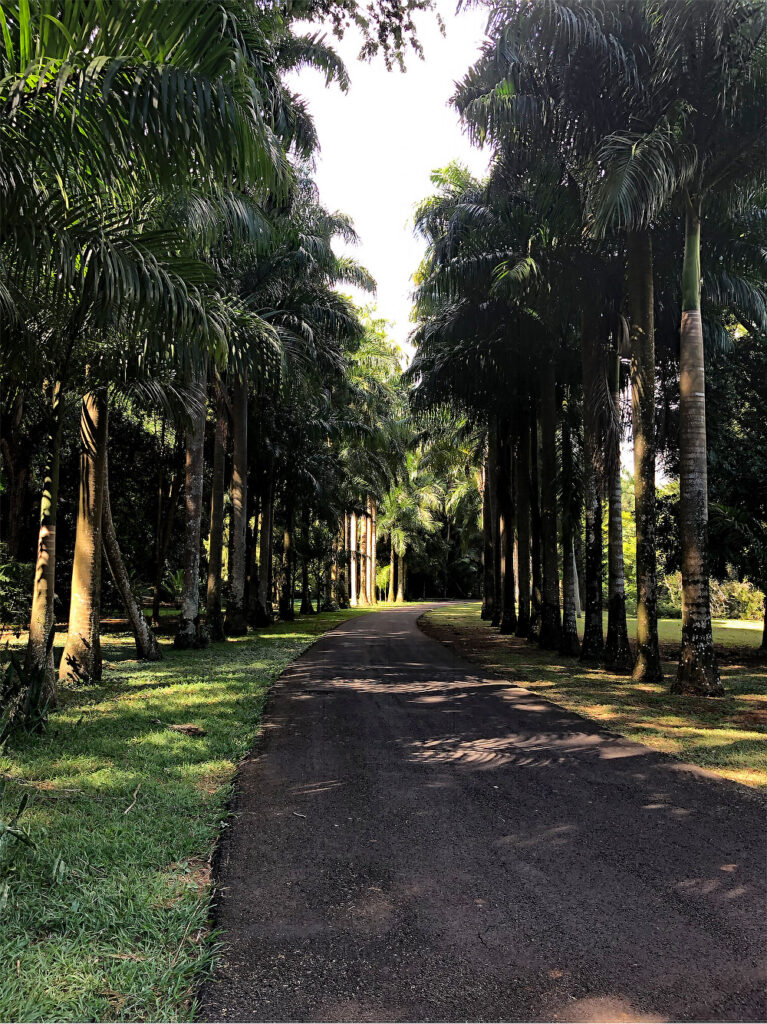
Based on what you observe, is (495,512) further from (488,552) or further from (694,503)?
(694,503)

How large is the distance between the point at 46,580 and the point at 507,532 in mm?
15605

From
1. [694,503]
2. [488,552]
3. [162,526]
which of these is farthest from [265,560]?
[694,503]

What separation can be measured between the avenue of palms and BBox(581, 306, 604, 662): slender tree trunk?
0.26 ft

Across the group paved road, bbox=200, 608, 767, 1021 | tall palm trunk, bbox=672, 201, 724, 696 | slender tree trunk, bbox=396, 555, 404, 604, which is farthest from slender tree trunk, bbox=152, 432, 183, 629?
slender tree trunk, bbox=396, 555, 404, 604

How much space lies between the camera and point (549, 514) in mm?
15328

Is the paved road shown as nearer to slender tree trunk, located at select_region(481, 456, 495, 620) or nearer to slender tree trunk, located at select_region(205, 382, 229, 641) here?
slender tree trunk, located at select_region(205, 382, 229, 641)

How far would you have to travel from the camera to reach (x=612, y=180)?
8891 millimetres

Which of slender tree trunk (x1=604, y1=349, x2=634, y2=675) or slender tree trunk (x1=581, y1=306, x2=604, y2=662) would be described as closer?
slender tree trunk (x1=604, y1=349, x2=634, y2=675)

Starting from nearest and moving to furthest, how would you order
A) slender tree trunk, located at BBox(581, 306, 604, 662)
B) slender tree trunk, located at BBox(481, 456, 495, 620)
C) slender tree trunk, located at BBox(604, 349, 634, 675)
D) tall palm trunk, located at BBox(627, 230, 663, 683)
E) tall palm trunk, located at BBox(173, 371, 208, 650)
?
tall palm trunk, located at BBox(627, 230, 663, 683), slender tree trunk, located at BBox(604, 349, 634, 675), slender tree trunk, located at BBox(581, 306, 604, 662), tall palm trunk, located at BBox(173, 371, 208, 650), slender tree trunk, located at BBox(481, 456, 495, 620)

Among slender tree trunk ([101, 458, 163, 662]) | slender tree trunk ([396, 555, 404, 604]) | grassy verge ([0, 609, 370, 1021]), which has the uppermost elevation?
slender tree trunk ([101, 458, 163, 662])

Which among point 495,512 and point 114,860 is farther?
point 495,512

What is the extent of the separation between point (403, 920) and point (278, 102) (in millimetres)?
10508

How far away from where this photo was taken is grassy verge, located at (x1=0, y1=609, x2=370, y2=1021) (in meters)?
2.57

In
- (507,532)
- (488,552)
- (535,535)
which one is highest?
(507,532)
